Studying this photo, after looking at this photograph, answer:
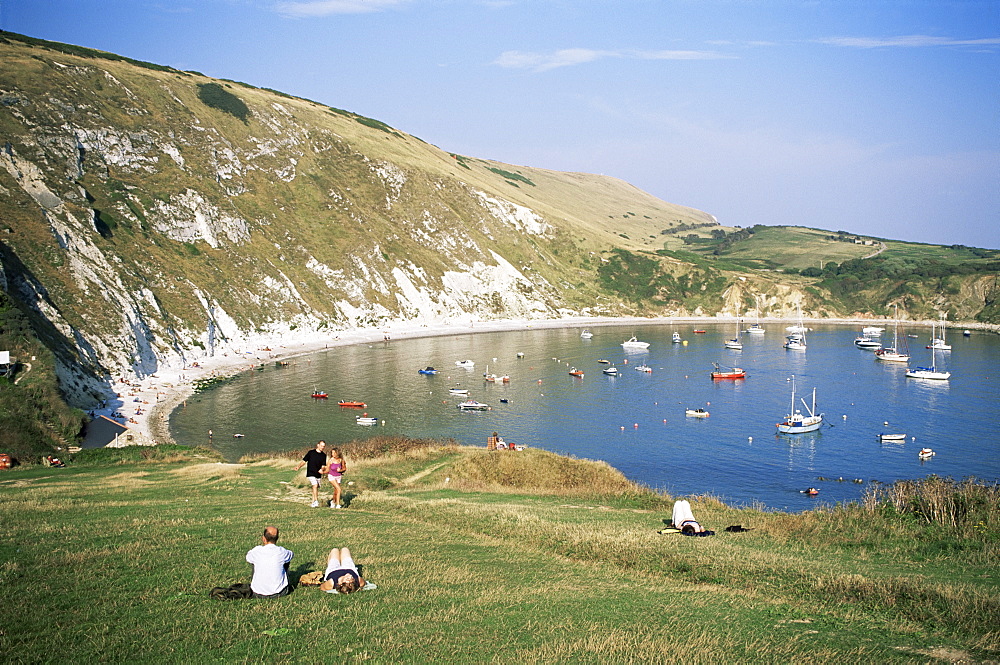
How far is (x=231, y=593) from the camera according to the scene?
11.8 m

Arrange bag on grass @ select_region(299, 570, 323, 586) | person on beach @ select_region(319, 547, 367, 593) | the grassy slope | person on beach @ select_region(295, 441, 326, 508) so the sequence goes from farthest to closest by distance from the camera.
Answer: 1. person on beach @ select_region(295, 441, 326, 508)
2. bag on grass @ select_region(299, 570, 323, 586)
3. person on beach @ select_region(319, 547, 367, 593)
4. the grassy slope

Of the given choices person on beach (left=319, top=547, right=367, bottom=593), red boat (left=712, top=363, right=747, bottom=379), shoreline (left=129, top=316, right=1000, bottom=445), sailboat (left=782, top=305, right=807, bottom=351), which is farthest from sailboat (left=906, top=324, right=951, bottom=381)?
person on beach (left=319, top=547, right=367, bottom=593)

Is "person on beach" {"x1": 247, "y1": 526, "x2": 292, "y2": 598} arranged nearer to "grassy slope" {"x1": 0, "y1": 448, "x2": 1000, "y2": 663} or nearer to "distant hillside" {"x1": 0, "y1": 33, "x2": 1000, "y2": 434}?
"grassy slope" {"x1": 0, "y1": 448, "x2": 1000, "y2": 663}

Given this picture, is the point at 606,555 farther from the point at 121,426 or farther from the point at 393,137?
the point at 393,137

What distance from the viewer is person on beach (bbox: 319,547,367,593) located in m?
12.5

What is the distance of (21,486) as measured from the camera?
24391 mm

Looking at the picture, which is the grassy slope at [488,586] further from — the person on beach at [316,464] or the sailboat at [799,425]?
the sailboat at [799,425]

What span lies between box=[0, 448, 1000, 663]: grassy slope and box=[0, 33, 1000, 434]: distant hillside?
4813 centimetres

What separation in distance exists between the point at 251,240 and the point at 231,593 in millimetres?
115374

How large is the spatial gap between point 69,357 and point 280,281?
53887 mm

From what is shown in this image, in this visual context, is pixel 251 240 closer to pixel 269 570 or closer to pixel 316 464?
pixel 316 464

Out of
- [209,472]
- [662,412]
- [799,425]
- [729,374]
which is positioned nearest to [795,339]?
[729,374]

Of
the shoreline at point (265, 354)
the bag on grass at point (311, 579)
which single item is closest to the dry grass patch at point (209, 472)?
the bag on grass at point (311, 579)

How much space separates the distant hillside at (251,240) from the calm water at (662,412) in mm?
13656
